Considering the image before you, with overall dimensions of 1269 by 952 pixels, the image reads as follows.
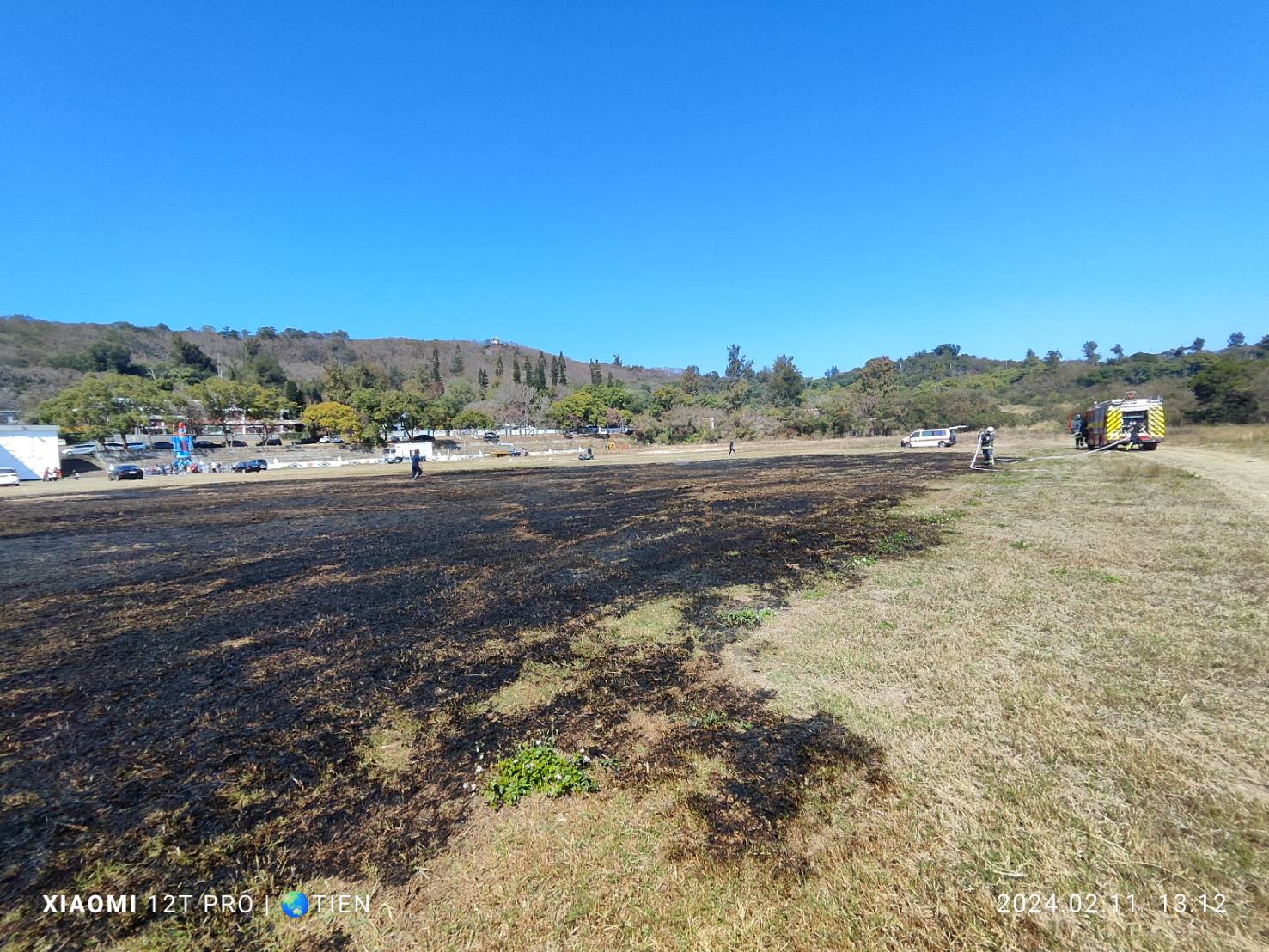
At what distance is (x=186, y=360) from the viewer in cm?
11600

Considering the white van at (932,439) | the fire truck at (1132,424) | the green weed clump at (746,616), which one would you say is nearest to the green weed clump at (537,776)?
the green weed clump at (746,616)

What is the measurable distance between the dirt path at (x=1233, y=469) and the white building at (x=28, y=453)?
65.1m

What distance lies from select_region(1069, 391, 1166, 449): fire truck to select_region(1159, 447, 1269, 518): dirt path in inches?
36.1

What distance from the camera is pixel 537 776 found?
276 centimetres

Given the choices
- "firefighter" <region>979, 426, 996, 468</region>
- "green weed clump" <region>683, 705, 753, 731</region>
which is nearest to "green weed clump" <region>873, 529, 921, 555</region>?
"green weed clump" <region>683, 705, 753, 731</region>

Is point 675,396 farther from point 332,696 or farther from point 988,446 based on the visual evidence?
point 332,696

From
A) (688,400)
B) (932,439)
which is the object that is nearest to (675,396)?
(688,400)

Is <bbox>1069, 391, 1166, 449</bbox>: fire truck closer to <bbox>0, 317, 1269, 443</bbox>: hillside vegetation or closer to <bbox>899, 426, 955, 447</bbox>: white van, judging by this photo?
<bbox>899, 426, 955, 447</bbox>: white van

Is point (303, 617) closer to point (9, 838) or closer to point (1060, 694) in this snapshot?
point (9, 838)

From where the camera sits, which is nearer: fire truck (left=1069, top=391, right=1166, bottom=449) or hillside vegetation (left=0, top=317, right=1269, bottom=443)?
fire truck (left=1069, top=391, right=1166, bottom=449)

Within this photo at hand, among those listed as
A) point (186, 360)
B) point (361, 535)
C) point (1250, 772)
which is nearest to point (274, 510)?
point (361, 535)

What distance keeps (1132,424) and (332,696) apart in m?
33.0

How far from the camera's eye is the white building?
36.3m

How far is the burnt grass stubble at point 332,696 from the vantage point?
2.34 m
